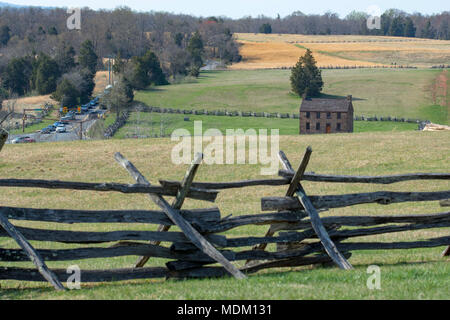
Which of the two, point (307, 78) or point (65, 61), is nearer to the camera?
point (307, 78)

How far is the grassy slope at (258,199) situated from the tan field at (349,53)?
361ft

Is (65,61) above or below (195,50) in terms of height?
below

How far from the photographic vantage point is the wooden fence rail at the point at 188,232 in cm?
817

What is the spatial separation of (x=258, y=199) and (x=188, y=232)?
1270 centimetres

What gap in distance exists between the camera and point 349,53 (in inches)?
5984

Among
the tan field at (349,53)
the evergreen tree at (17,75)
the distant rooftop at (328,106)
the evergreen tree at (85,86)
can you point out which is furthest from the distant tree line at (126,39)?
the distant rooftop at (328,106)

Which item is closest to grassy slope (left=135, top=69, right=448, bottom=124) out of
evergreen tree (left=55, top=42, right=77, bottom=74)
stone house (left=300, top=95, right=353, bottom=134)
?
stone house (left=300, top=95, right=353, bottom=134)

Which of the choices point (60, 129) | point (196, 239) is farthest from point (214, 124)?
point (196, 239)

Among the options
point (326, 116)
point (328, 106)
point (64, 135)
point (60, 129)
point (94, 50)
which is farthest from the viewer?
point (94, 50)

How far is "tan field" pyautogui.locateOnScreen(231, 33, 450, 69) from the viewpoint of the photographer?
139 meters

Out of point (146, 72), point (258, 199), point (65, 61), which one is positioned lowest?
point (258, 199)

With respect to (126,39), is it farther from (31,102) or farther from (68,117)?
(68,117)
